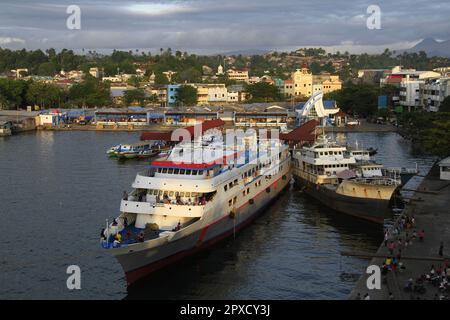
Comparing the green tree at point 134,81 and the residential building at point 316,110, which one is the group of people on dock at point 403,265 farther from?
the green tree at point 134,81

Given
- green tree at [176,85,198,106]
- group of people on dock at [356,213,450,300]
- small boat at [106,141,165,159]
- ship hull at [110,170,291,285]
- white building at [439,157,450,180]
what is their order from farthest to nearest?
green tree at [176,85,198,106], small boat at [106,141,165,159], white building at [439,157,450,180], ship hull at [110,170,291,285], group of people on dock at [356,213,450,300]

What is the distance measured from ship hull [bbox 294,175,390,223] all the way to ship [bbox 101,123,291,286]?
4.68m

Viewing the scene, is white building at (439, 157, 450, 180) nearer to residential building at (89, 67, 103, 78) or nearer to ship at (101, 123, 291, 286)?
ship at (101, 123, 291, 286)

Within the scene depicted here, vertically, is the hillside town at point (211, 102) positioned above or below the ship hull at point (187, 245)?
above

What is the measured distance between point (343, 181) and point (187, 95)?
282 feet

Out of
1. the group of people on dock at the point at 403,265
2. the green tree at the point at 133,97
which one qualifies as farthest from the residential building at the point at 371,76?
the group of people on dock at the point at 403,265

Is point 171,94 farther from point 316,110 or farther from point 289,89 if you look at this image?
point 316,110

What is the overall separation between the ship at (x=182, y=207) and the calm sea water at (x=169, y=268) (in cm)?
79

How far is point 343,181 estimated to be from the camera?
37.8 meters

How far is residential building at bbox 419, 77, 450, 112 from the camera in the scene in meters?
82.4

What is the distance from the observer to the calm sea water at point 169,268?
2553 centimetres

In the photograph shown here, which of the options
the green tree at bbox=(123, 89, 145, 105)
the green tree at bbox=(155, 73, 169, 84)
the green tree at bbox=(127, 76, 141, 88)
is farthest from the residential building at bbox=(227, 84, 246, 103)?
the green tree at bbox=(127, 76, 141, 88)

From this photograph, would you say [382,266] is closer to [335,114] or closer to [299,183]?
[299,183]
